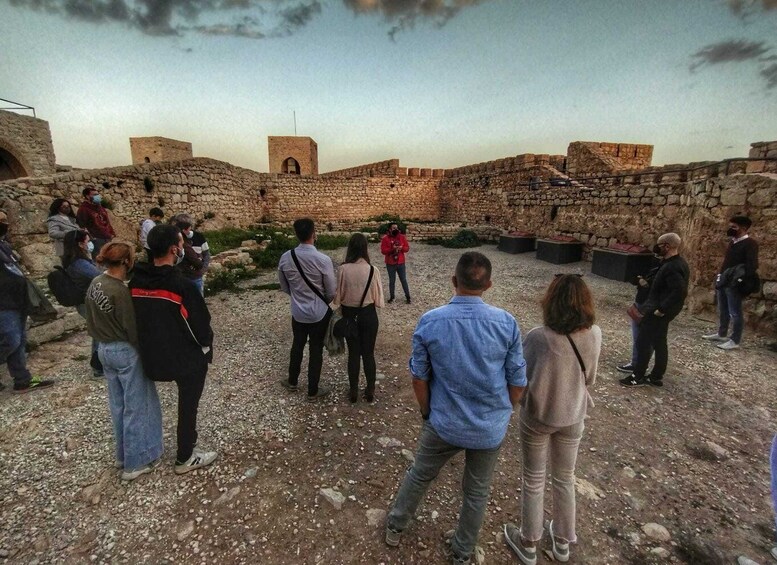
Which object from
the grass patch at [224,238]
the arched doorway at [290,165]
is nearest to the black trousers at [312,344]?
the grass patch at [224,238]

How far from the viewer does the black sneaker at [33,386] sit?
337 cm

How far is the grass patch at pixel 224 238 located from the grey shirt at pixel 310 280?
7515 mm

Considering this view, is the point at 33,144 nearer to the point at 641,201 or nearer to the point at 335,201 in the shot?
the point at 335,201

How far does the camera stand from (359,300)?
3148 millimetres

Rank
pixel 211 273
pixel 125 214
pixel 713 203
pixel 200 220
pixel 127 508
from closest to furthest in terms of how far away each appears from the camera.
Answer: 1. pixel 127 508
2. pixel 713 203
3. pixel 211 273
4. pixel 125 214
5. pixel 200 220

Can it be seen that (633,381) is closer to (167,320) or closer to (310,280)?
(310,280)

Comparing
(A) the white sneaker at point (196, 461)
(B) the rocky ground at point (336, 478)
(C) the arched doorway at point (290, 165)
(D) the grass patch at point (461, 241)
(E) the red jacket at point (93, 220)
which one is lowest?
(B) the rocky ground at point (336, 478)

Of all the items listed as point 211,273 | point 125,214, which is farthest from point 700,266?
point 125,214

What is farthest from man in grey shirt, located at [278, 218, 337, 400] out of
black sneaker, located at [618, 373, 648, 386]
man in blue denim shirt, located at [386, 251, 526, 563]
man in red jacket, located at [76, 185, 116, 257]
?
man in red jacket, located at [76, 185, 116, 257]

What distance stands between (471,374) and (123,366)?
2.32 m

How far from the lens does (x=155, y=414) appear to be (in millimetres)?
2494

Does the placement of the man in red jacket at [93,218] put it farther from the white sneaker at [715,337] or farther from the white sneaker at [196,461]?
the white sneaker at [715,337]

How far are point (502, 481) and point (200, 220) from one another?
1313cm

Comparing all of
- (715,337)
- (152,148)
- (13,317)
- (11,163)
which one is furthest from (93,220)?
(152,148)
